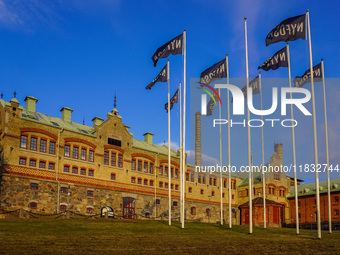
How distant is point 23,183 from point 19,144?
4368 mm

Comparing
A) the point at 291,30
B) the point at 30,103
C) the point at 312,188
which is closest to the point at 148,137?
the point at 30,103

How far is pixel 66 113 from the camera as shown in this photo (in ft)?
179

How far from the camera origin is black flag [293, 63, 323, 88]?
35031 millimetres

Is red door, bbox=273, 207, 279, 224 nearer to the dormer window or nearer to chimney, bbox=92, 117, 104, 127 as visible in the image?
the dormer window

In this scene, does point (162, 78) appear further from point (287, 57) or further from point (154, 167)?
point (154, 167)

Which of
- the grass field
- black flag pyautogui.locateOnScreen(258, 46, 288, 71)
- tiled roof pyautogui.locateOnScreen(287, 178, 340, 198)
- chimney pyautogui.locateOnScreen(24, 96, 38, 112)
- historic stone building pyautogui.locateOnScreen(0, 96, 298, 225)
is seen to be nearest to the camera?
the grass field

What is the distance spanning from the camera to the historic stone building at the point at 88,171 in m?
44.2

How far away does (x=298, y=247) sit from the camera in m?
23.1

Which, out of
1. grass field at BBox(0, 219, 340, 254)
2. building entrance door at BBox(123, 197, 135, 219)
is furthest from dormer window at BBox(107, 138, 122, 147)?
grass field at BBox(0, 219, 340, 254)

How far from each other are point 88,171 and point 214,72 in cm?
2301

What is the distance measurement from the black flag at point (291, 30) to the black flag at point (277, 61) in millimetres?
3994

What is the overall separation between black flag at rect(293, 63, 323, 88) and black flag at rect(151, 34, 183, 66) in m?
11.3

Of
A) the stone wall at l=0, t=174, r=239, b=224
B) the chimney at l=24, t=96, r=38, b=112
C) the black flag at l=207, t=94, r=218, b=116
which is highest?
the chimney at l=24, t=96, r=38, b=112

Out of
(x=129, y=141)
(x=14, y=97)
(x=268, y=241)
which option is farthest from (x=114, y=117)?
(x=268, y=241)
